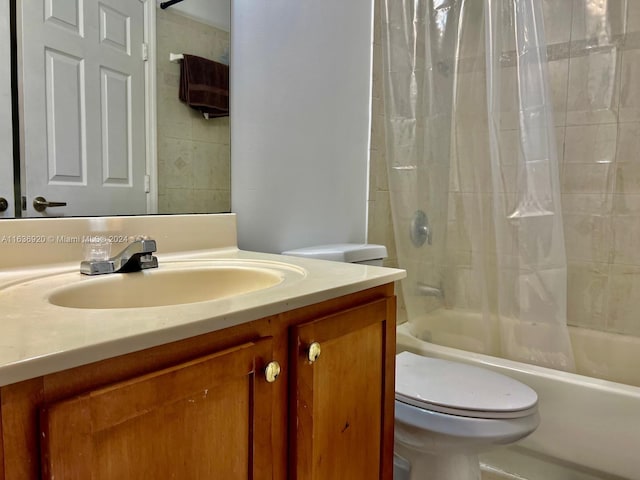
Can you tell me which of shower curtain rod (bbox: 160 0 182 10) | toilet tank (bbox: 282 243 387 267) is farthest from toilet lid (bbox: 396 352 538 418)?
shower curtain rod (bbox: 160 0 182 10)

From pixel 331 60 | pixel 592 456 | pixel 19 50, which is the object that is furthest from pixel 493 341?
pixel 19 50

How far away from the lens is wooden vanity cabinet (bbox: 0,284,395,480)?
50 cm

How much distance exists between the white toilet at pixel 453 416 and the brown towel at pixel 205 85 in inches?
20.5

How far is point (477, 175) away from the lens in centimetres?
186

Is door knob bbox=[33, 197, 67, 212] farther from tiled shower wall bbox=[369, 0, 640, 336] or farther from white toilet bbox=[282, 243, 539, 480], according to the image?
tiled shower wall bbox=[369, 0, 640, 336]

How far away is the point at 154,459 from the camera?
59 cm

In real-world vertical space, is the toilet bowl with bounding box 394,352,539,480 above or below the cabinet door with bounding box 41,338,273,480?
below

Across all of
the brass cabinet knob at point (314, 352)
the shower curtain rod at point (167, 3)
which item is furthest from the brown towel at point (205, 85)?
the brass cabinet knob at point (314, 352)

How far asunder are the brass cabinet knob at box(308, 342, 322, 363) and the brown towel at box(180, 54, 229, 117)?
0.86 m

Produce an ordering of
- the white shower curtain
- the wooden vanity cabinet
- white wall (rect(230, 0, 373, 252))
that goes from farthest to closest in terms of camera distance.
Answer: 1. the white shower curtain
2. white wall (rect(230, 0, 373, 252))
3. the wooden vanity cabinet

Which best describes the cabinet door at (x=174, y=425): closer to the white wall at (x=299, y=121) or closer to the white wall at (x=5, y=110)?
the white wall at (x=5, y=110)

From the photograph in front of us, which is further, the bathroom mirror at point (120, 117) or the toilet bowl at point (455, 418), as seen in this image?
the toilet bowl at point (455, 418)

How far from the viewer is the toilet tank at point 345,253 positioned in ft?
4.90

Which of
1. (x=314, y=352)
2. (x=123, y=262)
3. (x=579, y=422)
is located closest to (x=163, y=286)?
(x=123, y=262)
